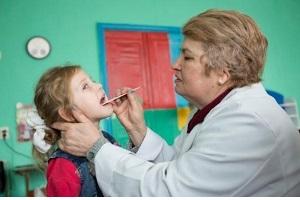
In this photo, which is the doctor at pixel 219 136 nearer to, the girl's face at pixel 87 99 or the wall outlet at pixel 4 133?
the girl's face at pixel 87 99

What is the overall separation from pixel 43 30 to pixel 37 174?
1204 mm

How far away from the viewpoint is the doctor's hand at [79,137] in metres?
1.22

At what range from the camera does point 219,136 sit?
3.39ft

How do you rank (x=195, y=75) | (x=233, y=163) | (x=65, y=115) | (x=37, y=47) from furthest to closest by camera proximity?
(x=37, y=47), (x=65, y=115), (x=195, y=75), (x=233, y=163)

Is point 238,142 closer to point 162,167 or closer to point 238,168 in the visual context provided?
point 238,168

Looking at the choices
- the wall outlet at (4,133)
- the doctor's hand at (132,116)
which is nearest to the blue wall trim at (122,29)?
the wall outlet at (4,133)

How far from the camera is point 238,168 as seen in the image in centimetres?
100

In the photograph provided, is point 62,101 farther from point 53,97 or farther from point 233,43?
point 233,43

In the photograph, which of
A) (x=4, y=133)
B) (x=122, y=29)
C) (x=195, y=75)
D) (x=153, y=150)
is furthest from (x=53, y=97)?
(x=122, y=29)

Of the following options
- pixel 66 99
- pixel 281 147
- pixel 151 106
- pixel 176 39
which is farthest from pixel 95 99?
pixel 176 39

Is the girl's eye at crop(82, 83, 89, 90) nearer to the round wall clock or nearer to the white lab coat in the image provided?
the white lab coat

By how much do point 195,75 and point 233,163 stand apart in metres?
0.38

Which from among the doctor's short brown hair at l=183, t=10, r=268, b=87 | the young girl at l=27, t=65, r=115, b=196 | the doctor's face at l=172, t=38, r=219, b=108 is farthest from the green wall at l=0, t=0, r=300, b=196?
the doctor's short brown hair at l=183, t=10, r=268, b=87

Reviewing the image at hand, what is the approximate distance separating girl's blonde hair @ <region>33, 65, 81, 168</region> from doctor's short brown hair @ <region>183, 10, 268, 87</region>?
551mm
